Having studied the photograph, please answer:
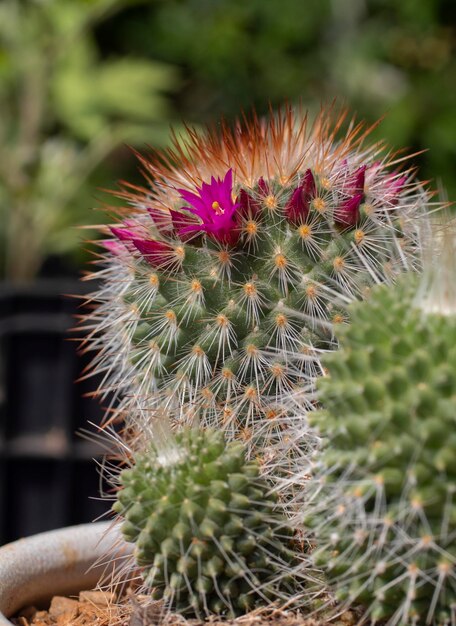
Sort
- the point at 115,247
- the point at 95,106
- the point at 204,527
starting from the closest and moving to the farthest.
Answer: the point at 204,527
the point at 115,247
the point at 95,106

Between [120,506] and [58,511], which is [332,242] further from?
[58,511]

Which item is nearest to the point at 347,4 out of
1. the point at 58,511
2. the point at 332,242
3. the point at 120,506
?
the point at 58,511

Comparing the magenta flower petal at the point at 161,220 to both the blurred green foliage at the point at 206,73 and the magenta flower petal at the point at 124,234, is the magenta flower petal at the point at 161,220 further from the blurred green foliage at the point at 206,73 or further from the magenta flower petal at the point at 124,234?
the blurred green foliage at the point at 206,73

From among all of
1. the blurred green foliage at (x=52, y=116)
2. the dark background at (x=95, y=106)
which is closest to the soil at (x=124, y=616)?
the dark background at (x=95, y=106)

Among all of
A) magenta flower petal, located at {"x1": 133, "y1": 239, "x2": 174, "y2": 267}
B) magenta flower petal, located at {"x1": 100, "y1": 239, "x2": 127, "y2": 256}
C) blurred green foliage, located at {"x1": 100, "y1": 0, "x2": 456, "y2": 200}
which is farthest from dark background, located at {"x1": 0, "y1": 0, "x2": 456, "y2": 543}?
magenta flower petal, located at {"x1": 133, "y1": 239, "x2": 174, "y2": 267}

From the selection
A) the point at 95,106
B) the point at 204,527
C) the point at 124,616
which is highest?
Answer: the point at 95,106

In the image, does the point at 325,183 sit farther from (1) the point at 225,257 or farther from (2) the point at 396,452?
(2) the point at 396,452

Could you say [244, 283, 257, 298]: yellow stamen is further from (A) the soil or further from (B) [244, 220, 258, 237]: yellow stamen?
→ (A) the soil

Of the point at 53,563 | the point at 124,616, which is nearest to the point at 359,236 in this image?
the point at 124,616
